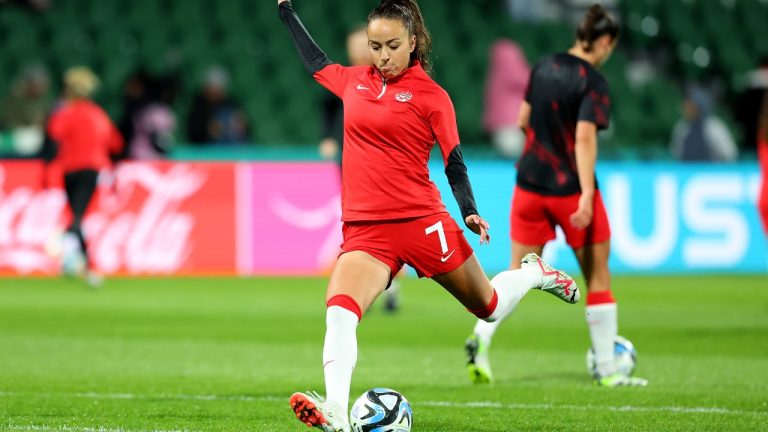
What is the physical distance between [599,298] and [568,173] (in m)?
0.82

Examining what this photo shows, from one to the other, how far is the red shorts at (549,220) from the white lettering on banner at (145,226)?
31.6 feet

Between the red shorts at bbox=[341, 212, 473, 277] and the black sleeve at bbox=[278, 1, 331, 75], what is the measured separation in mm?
857

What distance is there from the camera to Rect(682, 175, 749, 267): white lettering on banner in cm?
1861

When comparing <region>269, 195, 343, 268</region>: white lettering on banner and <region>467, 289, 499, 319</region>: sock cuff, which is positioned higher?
<region>467, 289, 499, 319</region>: sock cuff

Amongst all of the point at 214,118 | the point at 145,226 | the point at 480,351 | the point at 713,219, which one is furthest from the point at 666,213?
the point at 480,351

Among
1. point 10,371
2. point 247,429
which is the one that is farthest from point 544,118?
point 10,371

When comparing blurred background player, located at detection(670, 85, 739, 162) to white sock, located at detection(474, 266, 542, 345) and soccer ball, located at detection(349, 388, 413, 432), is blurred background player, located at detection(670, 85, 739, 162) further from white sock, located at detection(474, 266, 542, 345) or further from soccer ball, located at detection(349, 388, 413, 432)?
soccer ball, located at detection(349, 388, 413, 432)

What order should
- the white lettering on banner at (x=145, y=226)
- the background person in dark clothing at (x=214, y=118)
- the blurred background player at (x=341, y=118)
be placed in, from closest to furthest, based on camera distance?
the blurred background player at (x=341, y=118)
the white lettering on banner at (x=145, y=226)
the background person in dark clothing at (x=214, y=118)

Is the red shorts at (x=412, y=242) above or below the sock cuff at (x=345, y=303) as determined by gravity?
above

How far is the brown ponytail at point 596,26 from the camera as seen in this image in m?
8.39

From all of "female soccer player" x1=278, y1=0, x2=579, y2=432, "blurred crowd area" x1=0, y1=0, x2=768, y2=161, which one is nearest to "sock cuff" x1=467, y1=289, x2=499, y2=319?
"female soccer player" x1=278, y1=0, x2=579, y2=432

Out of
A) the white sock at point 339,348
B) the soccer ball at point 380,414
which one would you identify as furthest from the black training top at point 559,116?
the white sock at point 339,348

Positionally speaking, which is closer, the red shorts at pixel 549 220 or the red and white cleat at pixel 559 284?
the red and white cleat at pixel 559 284

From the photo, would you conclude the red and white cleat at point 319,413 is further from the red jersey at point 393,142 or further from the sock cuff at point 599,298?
the sock cuff at point 599,298
